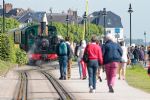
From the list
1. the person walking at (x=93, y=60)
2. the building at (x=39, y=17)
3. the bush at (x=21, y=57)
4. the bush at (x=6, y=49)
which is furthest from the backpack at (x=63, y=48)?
the building at (x=39, y=17)

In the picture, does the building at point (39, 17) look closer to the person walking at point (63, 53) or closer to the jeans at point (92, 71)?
the person walking at point (63, 53)

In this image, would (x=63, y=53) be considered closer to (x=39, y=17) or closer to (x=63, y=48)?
(x=63, y=48)

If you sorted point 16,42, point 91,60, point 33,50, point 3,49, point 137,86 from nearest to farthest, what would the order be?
point 91,60 < point 137,86 < point 3,49 < point 33,50 < point 16,42

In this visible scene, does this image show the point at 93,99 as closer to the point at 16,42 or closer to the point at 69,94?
the point at 69,94

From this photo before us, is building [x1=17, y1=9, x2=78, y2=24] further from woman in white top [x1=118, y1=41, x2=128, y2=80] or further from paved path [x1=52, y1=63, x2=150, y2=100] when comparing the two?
paved path [x1=52, y1=63, x2=150, y2=100]

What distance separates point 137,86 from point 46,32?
100 ft

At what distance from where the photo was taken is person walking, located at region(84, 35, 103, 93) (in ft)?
75.7

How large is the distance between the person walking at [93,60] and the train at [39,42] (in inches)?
1224

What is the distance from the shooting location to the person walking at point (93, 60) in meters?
23.1

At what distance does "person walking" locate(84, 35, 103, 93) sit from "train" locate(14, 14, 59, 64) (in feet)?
102

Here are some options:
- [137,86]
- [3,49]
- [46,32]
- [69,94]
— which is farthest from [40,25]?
[69,94]

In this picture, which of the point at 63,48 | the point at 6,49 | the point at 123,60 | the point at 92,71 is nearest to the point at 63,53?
the point at 63,48

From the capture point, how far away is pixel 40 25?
56625mm

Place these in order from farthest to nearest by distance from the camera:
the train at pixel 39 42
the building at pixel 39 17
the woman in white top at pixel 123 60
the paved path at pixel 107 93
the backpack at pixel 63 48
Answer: the building at pixel 39 17
the train at pixel 39 42
the backpack at pixel 63 48
the woman in white top at pixel 123 60
the paved path at pixel 107 93
